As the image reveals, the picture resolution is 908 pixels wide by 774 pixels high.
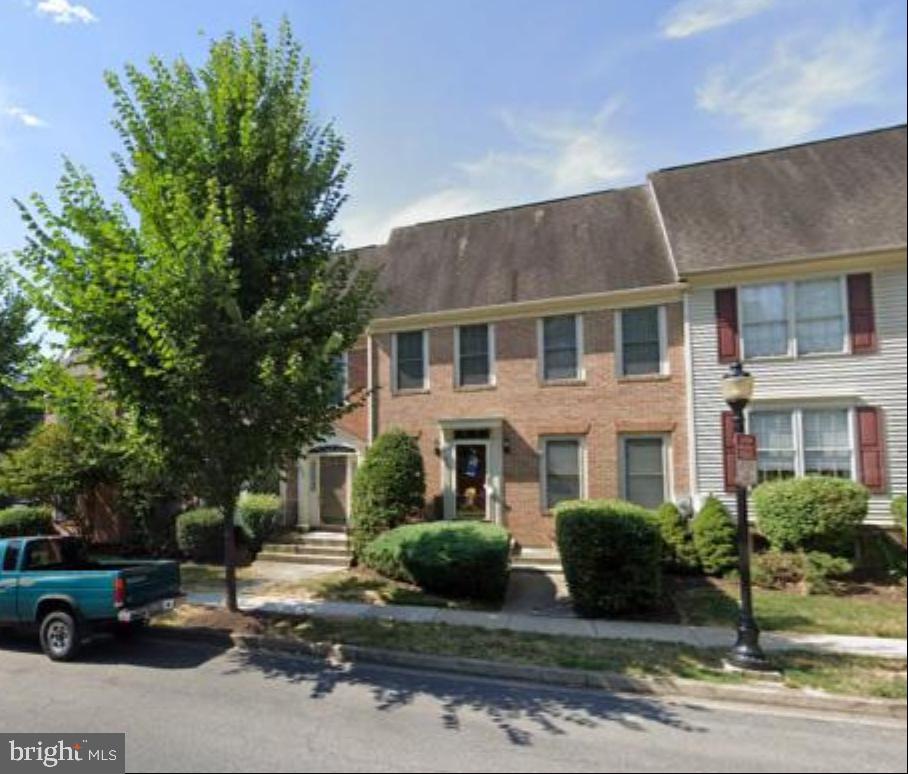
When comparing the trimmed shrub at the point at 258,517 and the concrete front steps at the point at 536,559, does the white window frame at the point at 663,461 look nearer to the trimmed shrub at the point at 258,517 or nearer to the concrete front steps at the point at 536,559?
the concrete front steps at the point at 536,559

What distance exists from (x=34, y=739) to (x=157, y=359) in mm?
4961

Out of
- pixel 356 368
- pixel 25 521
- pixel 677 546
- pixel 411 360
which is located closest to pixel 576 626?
pixel 677 546

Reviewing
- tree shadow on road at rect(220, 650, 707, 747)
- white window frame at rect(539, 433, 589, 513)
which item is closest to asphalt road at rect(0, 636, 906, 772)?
tree shadow on road at rect(220, 650, 707, 747)

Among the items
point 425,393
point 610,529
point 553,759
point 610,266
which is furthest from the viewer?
point 425,393

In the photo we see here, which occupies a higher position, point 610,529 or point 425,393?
point 425,393

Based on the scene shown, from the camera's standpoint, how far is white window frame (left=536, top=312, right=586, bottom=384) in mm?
15891

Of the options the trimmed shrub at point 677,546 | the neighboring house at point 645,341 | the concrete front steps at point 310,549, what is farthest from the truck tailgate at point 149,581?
the trimmed shrub at point 677,546

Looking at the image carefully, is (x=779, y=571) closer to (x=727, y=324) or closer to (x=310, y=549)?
(x=727, y=324)

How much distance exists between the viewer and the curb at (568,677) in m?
6.79

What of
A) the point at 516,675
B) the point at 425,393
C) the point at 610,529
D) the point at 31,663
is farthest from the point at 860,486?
the point at 31,663

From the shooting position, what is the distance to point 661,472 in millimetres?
15055

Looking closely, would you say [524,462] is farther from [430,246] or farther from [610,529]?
[430,246]

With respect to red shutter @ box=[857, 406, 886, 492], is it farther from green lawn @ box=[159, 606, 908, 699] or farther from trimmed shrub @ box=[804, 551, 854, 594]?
green lawn @ box=[159, 606, 908, 699]

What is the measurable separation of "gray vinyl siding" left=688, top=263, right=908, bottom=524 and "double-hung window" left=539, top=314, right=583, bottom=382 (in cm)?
263
